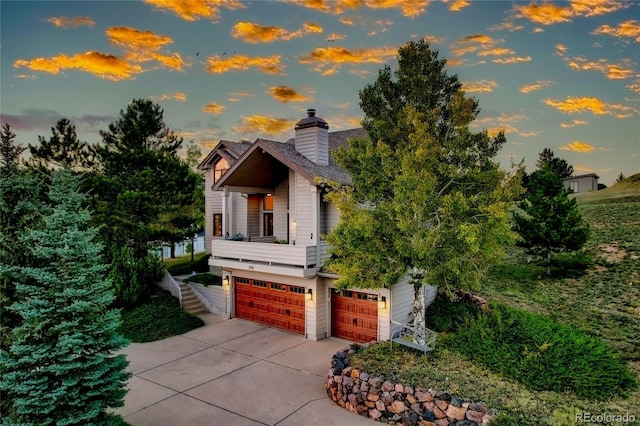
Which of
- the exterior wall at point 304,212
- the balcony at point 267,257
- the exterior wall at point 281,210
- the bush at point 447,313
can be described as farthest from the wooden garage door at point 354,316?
the exterior wall at point 281,210

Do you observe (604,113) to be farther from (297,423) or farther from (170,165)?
(170,165)

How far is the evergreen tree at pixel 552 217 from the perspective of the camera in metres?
16.3

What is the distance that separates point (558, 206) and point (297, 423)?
1448cm

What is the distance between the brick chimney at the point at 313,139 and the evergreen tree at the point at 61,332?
9.55 m

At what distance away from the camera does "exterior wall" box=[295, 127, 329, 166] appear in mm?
15109

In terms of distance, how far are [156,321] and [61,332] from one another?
8.89m

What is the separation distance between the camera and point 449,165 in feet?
33.0

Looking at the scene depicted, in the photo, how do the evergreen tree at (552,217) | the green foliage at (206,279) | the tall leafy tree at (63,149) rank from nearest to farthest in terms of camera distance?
the evergreen tree at (552,217) < the green foliage at (206,279) < the tall leafy tree at (63,149)

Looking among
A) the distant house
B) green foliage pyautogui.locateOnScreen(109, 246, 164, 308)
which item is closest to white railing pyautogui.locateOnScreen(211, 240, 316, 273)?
green foliage pyautogui.locateOnScreen(109, 246, 164, 308)

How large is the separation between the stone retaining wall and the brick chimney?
8409mm

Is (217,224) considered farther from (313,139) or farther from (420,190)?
(420,190)

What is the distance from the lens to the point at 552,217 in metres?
16.4

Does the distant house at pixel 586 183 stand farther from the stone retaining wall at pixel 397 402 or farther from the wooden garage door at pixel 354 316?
the stone retaining wall at pixel 397 402

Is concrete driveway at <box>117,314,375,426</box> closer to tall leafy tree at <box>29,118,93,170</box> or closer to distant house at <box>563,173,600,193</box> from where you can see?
tall leafy tree at <box>29,118,93,170</box>
